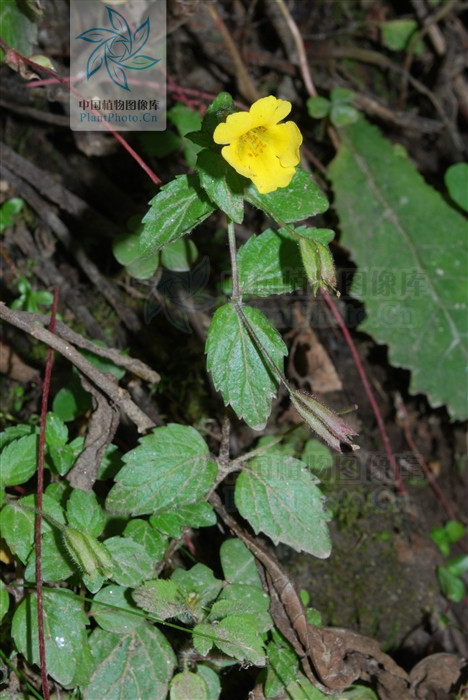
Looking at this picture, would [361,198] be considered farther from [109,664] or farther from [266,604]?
[109,664]

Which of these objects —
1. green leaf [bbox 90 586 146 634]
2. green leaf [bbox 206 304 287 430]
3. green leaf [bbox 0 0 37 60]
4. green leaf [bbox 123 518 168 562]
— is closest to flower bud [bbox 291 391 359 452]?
green leaf [bbox 206 304 287 430]

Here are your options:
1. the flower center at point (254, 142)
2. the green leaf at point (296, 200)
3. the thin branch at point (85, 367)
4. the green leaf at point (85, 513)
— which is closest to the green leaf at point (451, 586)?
the thin branch at point (85, 367)

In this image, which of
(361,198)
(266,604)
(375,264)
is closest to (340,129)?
(361,198)

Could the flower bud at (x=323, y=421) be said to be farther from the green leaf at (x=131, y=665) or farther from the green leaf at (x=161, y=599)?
the green leaf at (x=131, y=665)

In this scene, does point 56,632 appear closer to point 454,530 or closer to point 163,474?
point 163,474

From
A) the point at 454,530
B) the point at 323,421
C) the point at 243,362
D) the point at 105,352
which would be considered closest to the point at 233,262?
the point at 243,362

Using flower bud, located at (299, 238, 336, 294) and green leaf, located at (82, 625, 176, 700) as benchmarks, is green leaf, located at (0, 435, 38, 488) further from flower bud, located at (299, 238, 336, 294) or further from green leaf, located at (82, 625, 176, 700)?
flower bud, located at (299, 238, 336, 294)
